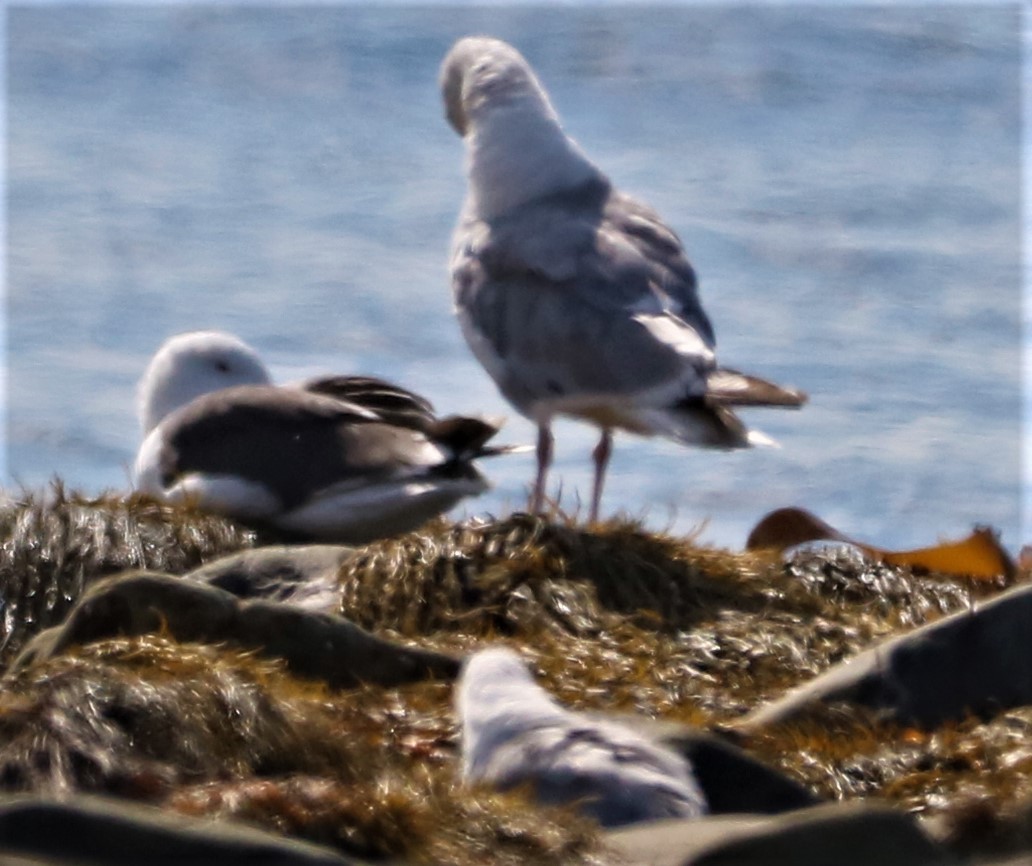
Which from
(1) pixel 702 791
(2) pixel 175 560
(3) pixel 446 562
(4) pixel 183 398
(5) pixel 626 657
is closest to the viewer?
(1) pixel 702 791

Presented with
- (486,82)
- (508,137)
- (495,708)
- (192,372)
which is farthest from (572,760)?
(192,372)

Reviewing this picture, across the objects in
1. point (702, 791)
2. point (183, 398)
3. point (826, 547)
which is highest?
point (702, 791)

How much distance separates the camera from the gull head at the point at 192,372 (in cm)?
951

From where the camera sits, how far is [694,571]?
616 cm

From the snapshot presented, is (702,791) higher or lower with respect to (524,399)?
higher

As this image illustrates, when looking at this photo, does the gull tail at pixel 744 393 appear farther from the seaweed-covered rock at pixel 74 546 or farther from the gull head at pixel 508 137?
the seaweed-covered rock at pixel 74 546

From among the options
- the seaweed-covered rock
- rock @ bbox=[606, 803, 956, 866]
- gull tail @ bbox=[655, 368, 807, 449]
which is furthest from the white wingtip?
rock @ bbox=[606, 803, 956, 866]

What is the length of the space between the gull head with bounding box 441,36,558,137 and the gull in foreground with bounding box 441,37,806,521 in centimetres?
1

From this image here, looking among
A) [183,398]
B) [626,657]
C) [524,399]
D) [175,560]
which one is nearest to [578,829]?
[626,657]

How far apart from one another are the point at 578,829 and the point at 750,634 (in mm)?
2402

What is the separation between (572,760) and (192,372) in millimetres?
5935

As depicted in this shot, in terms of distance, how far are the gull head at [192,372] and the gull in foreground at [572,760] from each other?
17.9ft

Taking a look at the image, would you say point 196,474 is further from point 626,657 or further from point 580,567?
point 626,657

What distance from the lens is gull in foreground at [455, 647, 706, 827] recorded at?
3.77 m
